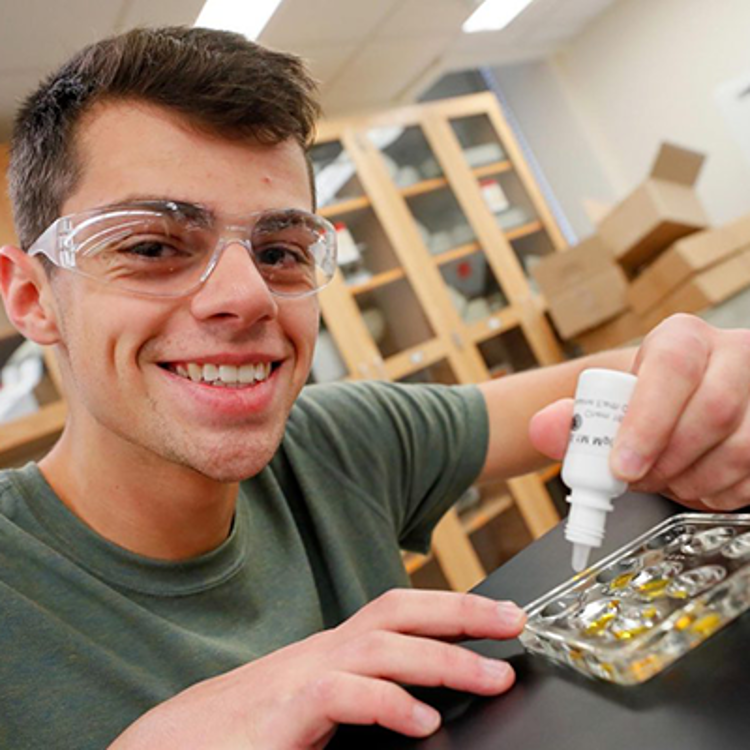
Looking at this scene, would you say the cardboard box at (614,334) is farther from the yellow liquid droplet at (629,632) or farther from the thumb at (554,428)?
the yellow liquid droplet at (629,632)

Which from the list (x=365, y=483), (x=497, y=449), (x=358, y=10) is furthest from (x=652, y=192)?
(x=365, y=483)

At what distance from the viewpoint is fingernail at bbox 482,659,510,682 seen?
1.47ft

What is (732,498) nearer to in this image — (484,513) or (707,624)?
(707,624)

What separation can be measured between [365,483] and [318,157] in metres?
2.31

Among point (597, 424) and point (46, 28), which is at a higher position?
point (46, 28)

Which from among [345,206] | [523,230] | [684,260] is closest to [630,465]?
[684,260]

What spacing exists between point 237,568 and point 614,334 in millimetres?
2593

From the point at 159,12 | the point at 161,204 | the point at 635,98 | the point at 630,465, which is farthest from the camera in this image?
the point at 635,98

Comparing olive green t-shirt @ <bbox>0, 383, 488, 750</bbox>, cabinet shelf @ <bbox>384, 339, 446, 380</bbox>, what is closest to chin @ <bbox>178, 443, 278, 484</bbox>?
olive green t-shirt @ <bbox>0, 383, 488, 750</bbox>

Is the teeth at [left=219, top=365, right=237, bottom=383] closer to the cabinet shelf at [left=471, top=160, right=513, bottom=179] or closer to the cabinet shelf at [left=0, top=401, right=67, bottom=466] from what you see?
the cabinet shelf at [left=0, top=401, right=67, bottom=466]

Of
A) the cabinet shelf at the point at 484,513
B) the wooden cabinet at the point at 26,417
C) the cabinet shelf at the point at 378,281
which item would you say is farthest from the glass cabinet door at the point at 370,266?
the wooden cabinet at the point at 26,417

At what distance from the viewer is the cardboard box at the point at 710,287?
2.78 m

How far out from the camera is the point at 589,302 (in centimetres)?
319

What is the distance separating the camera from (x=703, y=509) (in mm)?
659
